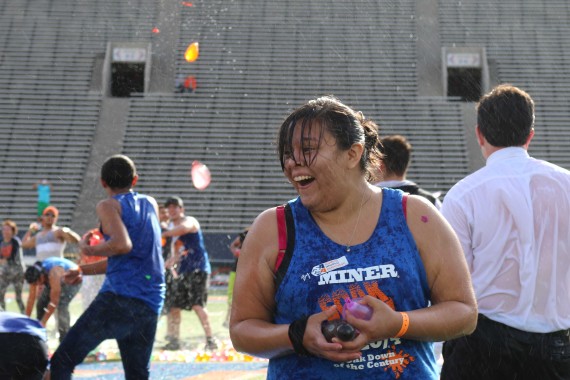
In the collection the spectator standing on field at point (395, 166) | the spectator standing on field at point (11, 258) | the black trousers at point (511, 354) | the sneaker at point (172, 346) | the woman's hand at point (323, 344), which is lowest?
the sneaker at point (172, 346)

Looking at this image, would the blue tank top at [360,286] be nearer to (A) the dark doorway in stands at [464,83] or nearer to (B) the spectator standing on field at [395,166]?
(B) the spectator standing on field at [395,166]

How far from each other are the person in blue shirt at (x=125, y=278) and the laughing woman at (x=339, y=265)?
117 inches

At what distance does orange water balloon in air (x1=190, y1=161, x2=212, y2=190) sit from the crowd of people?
2171 cm

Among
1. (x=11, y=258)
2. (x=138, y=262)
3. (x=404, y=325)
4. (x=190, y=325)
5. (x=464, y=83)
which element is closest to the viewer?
(x=404, y=325)

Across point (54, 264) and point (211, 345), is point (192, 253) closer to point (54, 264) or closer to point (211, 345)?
point (211, 345)

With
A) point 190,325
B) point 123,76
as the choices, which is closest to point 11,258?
point 190,325

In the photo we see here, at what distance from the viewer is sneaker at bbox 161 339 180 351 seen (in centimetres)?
1102

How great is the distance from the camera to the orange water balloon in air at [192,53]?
Answer: 1310 inches

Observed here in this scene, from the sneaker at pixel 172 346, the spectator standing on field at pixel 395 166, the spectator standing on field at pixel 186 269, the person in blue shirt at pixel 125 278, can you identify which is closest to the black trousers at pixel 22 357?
the person in blue shirt at pixel 125 278

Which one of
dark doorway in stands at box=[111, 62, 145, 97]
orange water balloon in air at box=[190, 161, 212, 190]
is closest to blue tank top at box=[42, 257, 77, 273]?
orange water balloon in air at box=[190, 161, 212, 190]

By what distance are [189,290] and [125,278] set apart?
5.85m

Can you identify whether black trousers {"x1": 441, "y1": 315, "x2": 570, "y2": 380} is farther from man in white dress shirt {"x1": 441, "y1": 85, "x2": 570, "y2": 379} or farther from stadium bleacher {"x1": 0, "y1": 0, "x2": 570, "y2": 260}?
stadium bleacher {"x1": 0, "y1": 0, "x2": 570, "y2": 260}

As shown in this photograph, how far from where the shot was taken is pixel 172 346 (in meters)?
11.1

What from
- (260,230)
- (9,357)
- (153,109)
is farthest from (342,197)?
(153,109)
